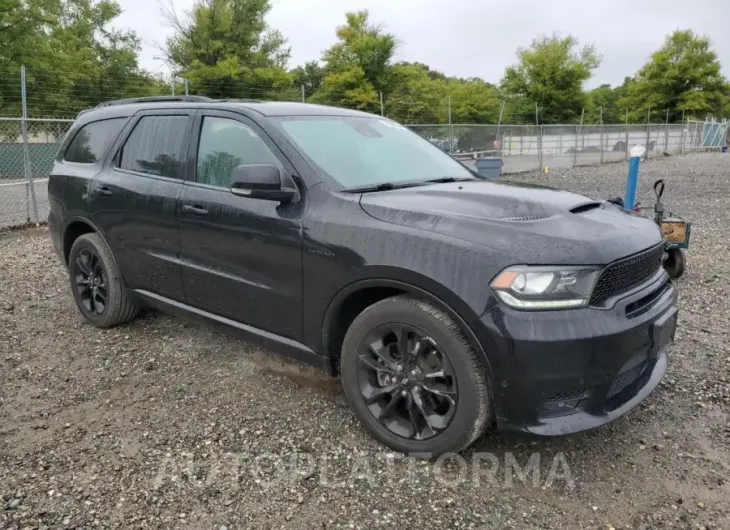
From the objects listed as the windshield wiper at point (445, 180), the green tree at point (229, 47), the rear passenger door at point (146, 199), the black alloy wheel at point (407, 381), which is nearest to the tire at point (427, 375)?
the black alloy wheel at point (407, 381)

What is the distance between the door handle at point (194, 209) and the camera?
3484 mm

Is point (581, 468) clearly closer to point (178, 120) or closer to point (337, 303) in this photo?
point (337, 303)

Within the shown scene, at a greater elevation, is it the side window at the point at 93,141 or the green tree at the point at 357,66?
the green tree at the point at 357,66

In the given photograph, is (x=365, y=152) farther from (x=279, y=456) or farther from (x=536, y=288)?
(x=279, y=456)

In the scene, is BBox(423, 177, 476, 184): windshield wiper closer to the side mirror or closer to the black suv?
the black suv

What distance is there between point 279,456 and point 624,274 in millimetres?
1880

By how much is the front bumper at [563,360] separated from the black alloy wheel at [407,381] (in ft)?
0.88

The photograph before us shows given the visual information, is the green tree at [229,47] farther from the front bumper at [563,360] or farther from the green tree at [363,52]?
the front bumper at [563,360]

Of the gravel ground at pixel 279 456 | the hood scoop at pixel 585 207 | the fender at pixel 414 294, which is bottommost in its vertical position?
the gravel ground at pixel 279 456

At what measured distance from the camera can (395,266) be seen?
264 cm

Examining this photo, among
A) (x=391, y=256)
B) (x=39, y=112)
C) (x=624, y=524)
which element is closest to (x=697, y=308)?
(x=624, y=524)

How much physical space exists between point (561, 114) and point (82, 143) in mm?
53378

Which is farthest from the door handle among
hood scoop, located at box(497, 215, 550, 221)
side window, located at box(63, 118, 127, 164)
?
hood scoop, located at box(497, 215, 550, 221)

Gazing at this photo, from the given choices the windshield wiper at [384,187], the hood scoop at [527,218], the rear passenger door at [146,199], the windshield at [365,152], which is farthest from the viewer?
the rear passenger door at [146,199]
